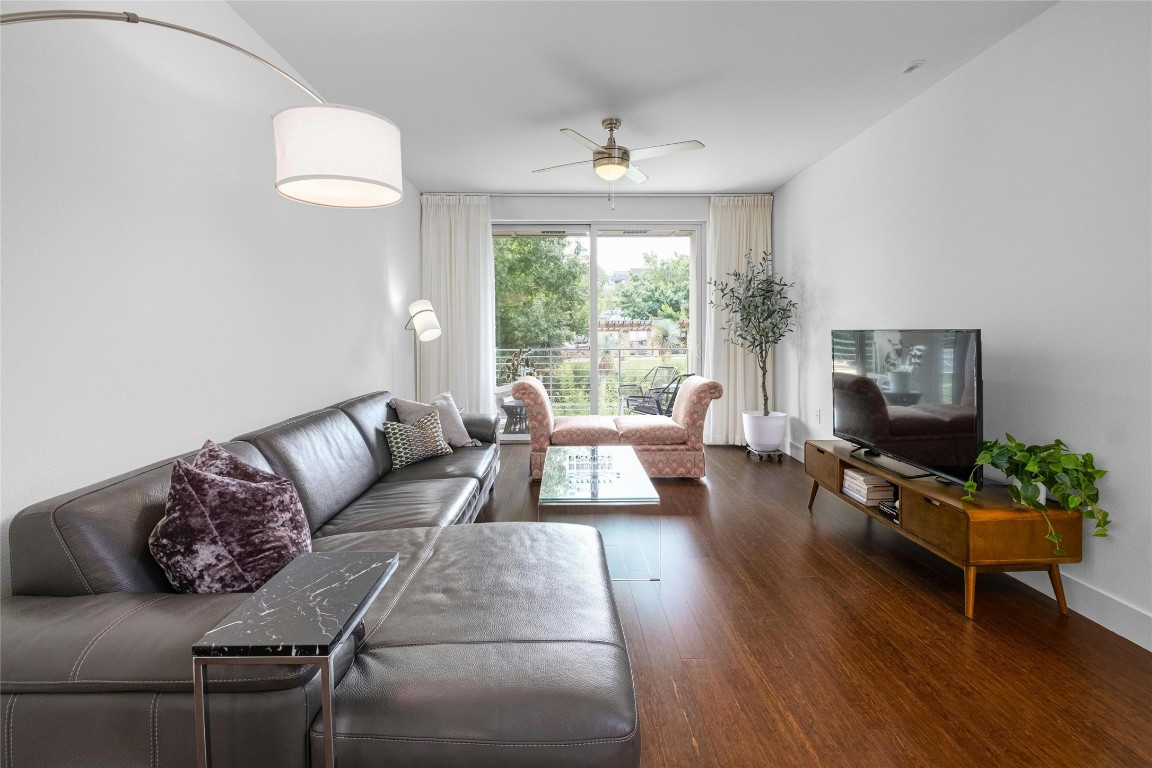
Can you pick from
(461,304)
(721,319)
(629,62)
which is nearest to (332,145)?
(629,62)

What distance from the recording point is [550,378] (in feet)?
20.9

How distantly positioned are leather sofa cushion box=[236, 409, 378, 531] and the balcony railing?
3110mm

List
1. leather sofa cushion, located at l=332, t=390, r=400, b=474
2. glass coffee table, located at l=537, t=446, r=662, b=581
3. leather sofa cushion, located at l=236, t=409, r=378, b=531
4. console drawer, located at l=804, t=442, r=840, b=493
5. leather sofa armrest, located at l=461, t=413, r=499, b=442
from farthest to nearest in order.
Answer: leather sofa armrest, located at l=461, t=413, r=499, b=442
console drawer, located at l=804, t=442, r=840, b=493
leather sofa cushion, located at l=332, t=390, r=400, b=474
glass coffee table, located at l=537, t=446, r=662, b=581
leather sofa cushion, located at l=236, t=409, r=378, b=531

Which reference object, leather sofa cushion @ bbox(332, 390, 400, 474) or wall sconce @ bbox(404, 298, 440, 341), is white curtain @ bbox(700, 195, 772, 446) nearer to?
wall sconce @ bbox(404, 298, 440, 341)

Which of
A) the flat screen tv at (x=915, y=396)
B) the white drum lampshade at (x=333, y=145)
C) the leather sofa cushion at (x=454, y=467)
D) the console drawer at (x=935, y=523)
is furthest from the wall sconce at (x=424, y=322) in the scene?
the console drawer at (x=935, y=523)

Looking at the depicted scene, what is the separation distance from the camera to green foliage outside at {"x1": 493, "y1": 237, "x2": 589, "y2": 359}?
245 inches

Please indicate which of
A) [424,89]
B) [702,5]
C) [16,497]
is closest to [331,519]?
[16,497]

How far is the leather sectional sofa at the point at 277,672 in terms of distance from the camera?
48.5 inches

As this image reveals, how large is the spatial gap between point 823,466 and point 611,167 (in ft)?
7.70

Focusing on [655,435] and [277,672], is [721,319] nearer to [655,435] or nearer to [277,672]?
[655,435]

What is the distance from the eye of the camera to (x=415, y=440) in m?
3.73

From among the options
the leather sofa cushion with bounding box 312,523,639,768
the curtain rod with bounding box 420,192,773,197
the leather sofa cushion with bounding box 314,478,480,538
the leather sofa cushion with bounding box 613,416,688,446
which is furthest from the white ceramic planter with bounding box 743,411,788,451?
the leather sofa cushion with bounding box 312,523,639,768

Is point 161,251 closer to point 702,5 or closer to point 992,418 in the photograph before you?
point 702,5

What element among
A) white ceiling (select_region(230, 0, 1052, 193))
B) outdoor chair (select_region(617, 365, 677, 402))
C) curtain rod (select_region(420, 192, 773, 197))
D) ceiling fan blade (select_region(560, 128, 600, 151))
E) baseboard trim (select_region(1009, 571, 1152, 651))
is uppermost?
curtain rod (select_region(420, 192, 773, 197))
